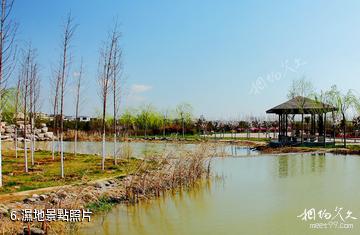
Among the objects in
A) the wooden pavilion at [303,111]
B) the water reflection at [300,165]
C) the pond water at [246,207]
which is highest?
the wooden pavilion at [303,111]

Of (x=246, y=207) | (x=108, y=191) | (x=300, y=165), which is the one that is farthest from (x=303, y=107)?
(x=108, y=191)

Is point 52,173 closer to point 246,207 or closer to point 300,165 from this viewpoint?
point 246,207

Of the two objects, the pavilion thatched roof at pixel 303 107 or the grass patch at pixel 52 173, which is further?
the pavilion thatched roof at pixel 303 107

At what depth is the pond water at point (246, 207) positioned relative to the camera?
5324 millimetres

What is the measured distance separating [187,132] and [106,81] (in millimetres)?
20871

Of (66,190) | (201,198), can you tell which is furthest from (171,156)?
(66,190)

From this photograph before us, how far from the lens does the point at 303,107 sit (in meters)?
18.4

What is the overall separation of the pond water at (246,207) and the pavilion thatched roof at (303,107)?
8.65 metres

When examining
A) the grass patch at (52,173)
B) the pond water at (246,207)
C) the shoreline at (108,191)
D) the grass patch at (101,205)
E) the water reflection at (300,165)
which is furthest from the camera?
the water reflection at (300,165)

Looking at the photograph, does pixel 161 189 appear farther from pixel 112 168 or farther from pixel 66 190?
pixel 112 168

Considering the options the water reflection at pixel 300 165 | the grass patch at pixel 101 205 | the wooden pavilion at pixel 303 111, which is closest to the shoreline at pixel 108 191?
the grass patch at pixel 101 205

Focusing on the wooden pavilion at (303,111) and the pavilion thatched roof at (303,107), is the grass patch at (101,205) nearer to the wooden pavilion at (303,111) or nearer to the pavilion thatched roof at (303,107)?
the wooden pavilion at (303,111)

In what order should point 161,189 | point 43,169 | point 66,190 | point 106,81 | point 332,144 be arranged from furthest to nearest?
point 332,144
point 106,81
point 43,169
point 161,189
point 66,190

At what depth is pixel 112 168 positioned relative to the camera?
991cm
